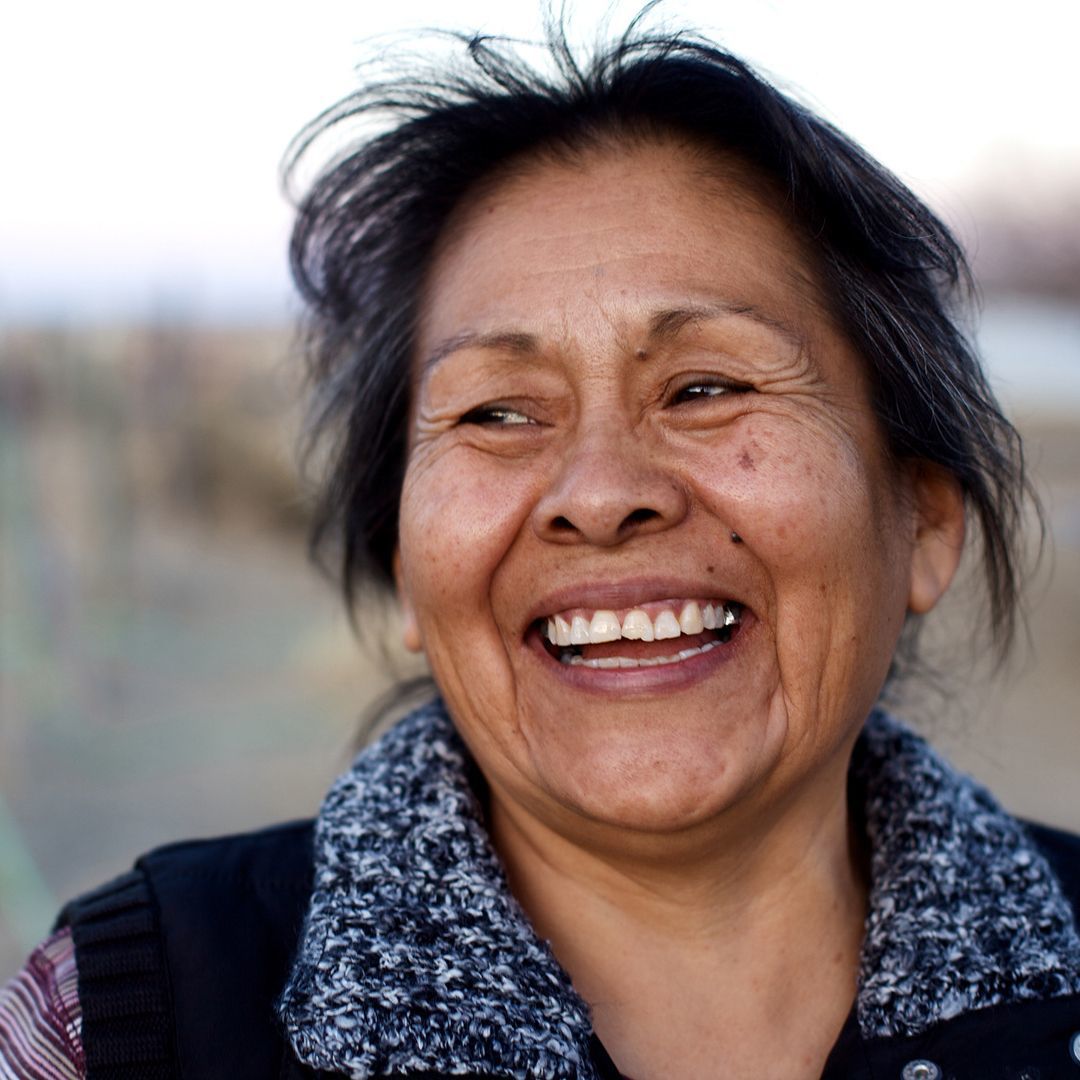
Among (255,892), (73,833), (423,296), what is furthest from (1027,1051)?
(73,833)

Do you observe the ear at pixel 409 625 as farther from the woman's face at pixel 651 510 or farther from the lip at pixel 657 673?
the lip at pixel 657 673

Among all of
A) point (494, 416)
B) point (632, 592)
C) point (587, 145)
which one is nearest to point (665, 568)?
point (632, 592)

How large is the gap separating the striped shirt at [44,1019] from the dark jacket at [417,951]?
5 cm

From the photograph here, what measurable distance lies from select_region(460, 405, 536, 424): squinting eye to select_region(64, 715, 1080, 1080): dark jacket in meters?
0.52

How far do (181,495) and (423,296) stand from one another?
37.9 ft

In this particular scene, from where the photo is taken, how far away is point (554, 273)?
1864 mm

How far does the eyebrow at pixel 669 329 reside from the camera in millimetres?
1798

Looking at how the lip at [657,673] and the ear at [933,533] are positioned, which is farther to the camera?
the ear at [933,533]

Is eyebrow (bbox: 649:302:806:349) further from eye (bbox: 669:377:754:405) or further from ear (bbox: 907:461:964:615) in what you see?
ear (bbox: 907:461:964:615)

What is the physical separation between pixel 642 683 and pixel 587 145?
890 mm

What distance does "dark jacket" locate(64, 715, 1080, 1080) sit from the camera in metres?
1.56

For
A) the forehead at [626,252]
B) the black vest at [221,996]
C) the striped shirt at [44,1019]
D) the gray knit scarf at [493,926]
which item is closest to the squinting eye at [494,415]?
the forehead at [626,252]

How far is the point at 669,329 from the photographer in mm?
1801

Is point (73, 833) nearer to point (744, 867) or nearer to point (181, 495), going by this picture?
point (744, 867)
